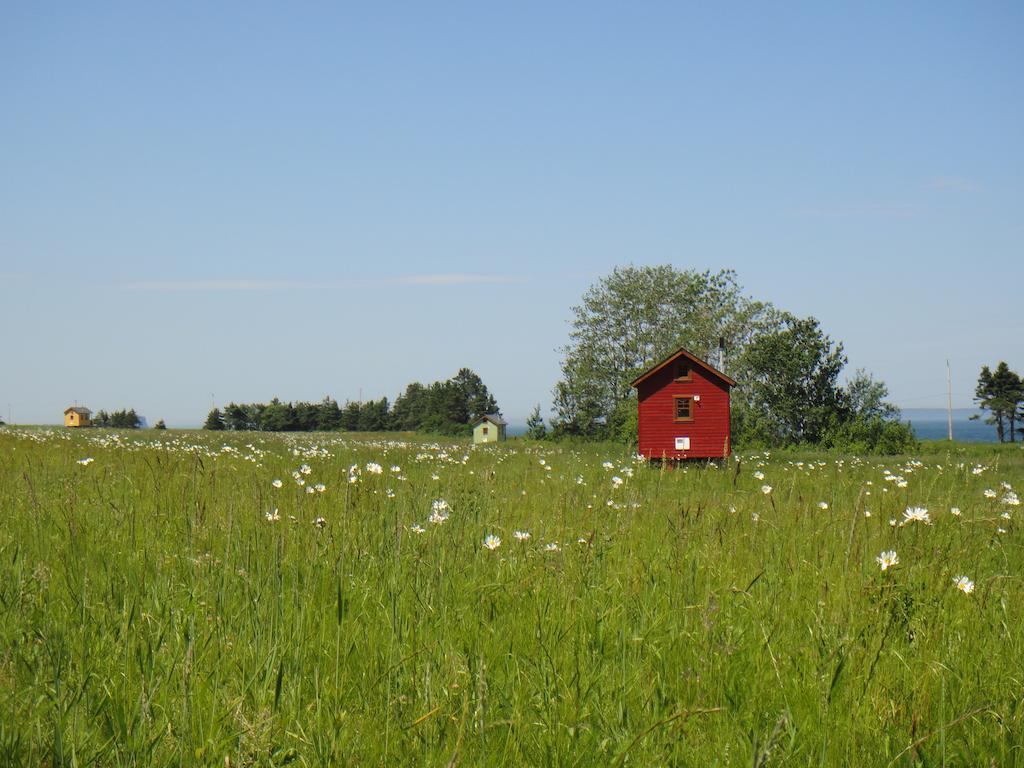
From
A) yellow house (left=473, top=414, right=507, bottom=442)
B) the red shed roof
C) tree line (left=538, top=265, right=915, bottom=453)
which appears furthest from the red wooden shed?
yellow house (left=473, top=414, right=507, bottom=442)

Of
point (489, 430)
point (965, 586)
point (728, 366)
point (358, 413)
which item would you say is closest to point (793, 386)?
point (728, 366)

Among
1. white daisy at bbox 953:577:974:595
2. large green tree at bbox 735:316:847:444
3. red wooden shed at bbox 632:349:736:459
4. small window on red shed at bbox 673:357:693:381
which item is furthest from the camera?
large green tree at bbox 735:316:847:444

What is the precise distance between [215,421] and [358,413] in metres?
19.6

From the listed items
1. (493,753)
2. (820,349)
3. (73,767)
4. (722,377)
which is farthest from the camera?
(820,349)

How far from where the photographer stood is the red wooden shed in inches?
1120

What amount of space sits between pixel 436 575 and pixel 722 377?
84.2 ft

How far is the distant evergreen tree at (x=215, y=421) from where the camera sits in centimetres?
10790

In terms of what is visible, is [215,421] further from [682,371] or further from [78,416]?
[682,371]

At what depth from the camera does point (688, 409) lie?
94.3ft

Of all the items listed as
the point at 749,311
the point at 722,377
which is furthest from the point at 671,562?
the point at 749,311

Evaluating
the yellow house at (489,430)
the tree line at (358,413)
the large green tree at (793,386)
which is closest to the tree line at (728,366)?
the large green tree at (793,386)

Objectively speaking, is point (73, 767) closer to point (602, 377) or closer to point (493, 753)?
point (493, 753)

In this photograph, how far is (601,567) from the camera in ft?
14.8

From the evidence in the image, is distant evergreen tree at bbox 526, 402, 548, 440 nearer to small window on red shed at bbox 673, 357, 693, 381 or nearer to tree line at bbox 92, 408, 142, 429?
small window on red shed at bbox 673, 357, 693, 381
